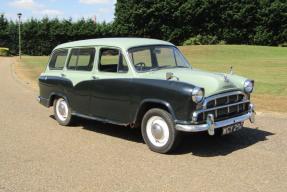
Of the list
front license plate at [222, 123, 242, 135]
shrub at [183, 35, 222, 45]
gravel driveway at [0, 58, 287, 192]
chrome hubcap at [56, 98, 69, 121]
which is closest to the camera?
gravel driveway at [0, 58, 287, 192]

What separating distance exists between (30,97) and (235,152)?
27.6 feet

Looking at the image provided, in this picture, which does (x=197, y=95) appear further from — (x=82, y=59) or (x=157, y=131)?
(x=82, y=59)

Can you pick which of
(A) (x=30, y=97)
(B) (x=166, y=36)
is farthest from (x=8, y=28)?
(A) (x=30, y=97)

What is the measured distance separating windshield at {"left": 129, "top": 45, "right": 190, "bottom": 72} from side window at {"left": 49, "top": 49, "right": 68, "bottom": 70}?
2080 mm

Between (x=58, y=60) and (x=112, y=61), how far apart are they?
1993mm

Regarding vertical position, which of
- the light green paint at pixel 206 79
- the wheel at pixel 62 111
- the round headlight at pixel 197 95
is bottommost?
the wheel at pixel 62 111

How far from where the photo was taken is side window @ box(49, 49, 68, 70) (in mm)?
9234

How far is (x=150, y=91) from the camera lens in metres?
6.93

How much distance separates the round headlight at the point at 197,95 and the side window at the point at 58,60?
370 centimetres

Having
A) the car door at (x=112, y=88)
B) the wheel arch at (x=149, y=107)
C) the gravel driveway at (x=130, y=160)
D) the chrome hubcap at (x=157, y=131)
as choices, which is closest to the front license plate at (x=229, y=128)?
the gravel driveway at (x=130, y=160)

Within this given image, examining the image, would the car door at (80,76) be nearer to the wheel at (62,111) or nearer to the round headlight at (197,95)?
the wheel at (62,111)

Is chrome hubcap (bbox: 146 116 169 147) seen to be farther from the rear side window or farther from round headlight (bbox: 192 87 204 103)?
the rear side window

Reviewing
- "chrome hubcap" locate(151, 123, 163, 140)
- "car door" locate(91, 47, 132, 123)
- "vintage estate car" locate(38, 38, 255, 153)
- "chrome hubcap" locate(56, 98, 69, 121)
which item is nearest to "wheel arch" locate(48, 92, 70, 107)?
"vintage estate car" locate(38, 38, 255, 153)

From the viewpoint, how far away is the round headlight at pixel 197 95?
20.9ft
